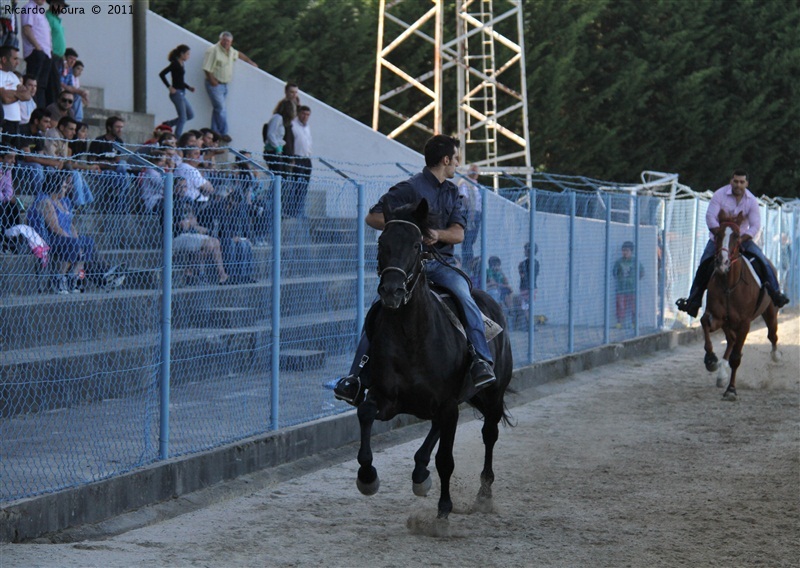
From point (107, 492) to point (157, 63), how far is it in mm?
13857

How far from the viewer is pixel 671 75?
141ft

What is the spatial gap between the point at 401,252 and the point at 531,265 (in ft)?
29.1

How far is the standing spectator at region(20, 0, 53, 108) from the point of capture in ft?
53.1

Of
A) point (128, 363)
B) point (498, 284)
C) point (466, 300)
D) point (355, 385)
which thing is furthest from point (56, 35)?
point (355, 385)

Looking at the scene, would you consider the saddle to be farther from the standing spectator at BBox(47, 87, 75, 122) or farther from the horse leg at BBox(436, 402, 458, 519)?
the standing spectator at BBox(47, 87, 75, 122)

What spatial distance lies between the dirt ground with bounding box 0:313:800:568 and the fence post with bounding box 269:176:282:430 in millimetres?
571

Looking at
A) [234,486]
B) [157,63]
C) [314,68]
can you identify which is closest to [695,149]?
[314,68]

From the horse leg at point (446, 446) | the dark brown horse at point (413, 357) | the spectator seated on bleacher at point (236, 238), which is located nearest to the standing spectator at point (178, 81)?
the spectator seated on bleacher at point (236, 238)

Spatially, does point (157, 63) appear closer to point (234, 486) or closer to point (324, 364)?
point (324, 364)

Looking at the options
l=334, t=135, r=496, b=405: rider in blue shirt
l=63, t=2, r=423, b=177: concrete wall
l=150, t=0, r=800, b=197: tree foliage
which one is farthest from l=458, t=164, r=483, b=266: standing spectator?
l=150, t=0, r=800, b=197: tree foliage

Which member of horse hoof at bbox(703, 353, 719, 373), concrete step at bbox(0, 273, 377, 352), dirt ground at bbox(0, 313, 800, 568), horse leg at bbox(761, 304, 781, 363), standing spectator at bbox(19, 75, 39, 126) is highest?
standing spectator at bbox(19, 75, 39, 126)

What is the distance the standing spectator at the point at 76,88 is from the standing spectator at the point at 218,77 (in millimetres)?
2933

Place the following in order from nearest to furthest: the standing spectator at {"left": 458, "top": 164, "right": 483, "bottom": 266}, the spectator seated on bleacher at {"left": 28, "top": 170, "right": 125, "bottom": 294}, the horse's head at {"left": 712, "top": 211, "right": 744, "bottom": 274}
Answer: the spectator seated on bleacher at {"left": 28, "top": 170, "right": 125, "bottom": 294}, the standing spectator at {"left": 458, "top": 164, "right": 483, "bottom": 266}, the horse's head at {"left": 712, "top": 211, "right": 744, "bottom": 274}

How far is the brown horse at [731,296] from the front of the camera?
16.1m
